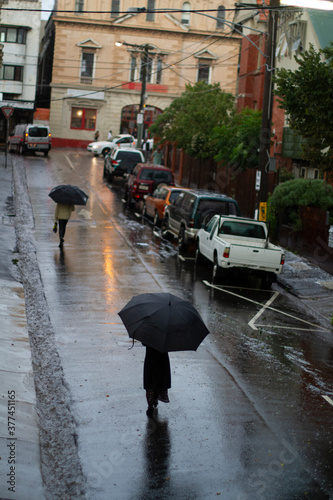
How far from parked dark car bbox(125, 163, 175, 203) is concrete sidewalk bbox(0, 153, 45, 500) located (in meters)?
15.5

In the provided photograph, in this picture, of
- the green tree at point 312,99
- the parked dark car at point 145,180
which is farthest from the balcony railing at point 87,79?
the green tree at point 312,99

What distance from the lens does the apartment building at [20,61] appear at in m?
66.2

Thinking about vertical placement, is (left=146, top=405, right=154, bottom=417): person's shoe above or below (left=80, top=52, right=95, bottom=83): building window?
below

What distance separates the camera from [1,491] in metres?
6.70

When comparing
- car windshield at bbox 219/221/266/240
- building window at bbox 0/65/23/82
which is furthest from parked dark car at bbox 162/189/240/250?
building window at bbox 0/65/23/82

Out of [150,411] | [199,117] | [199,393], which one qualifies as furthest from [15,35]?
[150,411]

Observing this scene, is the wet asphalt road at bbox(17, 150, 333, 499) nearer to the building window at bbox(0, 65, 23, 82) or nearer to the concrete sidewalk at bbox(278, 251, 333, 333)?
the concrete sidewalk at bbox(278, 251, 333, 333)

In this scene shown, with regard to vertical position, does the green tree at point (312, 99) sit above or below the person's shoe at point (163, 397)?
above

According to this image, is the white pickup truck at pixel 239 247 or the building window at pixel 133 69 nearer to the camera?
the white pickup truck at pixel 239 247

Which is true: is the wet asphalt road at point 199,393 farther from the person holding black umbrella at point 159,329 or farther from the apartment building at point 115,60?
the apartment building at point 115,60

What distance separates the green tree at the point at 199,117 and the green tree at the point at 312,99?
20561 mm

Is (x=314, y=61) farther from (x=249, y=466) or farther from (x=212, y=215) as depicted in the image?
(x=249, y=466)

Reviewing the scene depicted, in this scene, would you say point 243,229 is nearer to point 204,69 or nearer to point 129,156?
point 129,156

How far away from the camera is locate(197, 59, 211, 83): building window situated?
71831 mm
